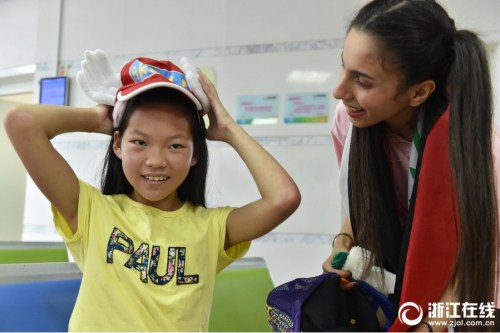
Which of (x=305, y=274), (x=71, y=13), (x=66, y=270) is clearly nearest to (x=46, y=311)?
(x=66, y=270)

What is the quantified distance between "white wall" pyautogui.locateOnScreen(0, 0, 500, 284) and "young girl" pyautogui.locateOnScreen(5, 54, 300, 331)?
1.61m

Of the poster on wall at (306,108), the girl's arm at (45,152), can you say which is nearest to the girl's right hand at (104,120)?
the girl's arm at (45,152)

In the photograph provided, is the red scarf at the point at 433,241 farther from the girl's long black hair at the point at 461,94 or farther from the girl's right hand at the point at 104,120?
the girl's right hand at the point at 104,120

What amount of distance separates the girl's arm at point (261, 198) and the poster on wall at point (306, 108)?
6.29 ft

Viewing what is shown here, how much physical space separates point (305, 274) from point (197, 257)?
206 centimetres

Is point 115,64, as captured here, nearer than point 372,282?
No

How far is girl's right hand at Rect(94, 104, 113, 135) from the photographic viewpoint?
56.0 inches

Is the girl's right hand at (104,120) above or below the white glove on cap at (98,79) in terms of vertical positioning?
below

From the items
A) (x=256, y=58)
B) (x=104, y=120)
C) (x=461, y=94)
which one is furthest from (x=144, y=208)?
(x=256, y=58)

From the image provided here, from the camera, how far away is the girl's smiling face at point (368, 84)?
1198mm

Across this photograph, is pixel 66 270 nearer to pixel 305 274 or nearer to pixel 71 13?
pixel 305 274

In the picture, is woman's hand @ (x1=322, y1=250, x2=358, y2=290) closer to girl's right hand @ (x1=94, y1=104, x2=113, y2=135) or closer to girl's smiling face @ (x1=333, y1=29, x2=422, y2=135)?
girl's smiling face @ (x1=333, y1=29, x2=422, y2=135)

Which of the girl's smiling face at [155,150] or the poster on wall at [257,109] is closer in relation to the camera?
the girl's smiling face at [155,150]

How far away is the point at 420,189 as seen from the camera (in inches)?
46.6
